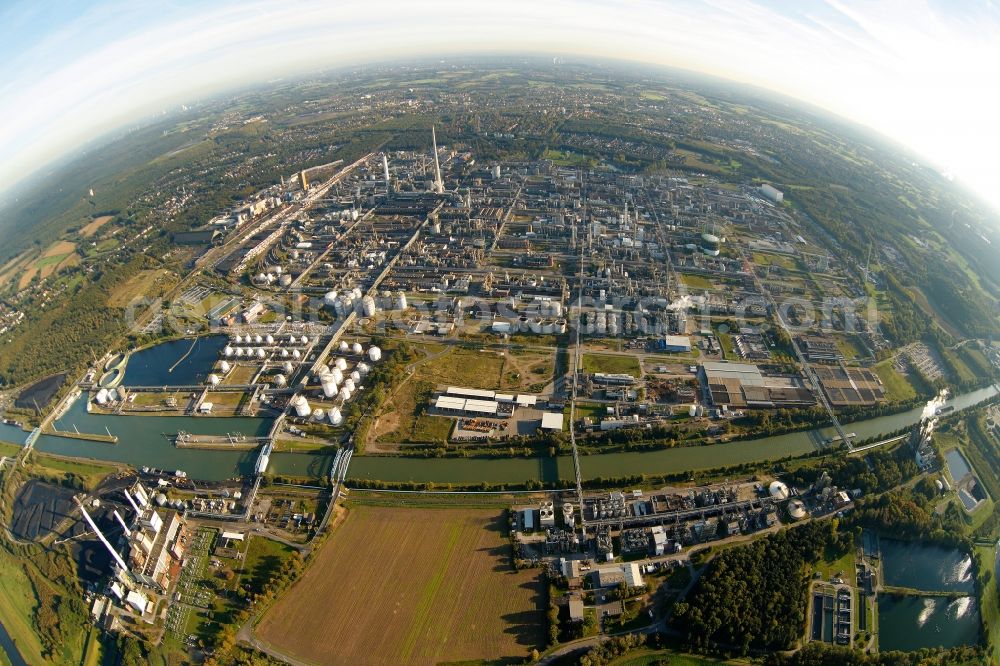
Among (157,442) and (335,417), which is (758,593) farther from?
(157,442)

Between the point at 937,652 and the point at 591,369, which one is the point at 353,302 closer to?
the point at 591,369

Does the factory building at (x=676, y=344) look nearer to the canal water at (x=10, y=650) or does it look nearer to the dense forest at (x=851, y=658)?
the dense forest at (x=851, y=658)

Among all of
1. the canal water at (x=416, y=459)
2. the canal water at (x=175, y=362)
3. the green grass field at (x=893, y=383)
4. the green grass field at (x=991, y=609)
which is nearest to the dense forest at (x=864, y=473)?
the canal water at (x=416, y=459)

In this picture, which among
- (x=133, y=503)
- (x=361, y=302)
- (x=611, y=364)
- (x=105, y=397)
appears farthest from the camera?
(x=361, y=302)

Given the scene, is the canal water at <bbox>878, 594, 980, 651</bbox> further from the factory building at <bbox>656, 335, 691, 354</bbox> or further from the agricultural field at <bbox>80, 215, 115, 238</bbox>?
the agricultural field at <bbox>80, 215, 115, 238</bbox>

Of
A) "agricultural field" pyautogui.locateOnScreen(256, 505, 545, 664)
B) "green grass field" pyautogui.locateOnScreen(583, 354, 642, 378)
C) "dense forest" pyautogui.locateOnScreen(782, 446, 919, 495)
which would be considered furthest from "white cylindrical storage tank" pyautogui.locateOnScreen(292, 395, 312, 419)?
"dense forest" pyautogui.locateOnScreen(782, 446, 919, 495)

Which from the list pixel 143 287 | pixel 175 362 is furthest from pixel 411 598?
pixel 143 287
